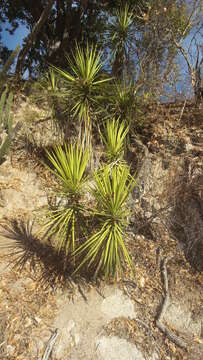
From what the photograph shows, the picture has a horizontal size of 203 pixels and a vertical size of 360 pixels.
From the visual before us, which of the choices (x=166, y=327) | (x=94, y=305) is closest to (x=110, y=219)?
(x=94, y=305)

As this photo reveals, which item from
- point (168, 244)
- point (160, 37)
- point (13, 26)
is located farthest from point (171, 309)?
point (13, 26)

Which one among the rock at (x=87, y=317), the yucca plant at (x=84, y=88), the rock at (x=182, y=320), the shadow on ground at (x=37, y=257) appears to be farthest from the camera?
the yucca plant at (x=84, y=88)

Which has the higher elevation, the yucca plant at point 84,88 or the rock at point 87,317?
the yucca plant at point 84,88

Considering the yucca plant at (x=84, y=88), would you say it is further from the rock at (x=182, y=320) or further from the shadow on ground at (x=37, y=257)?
the rock at (x=182, y=320)

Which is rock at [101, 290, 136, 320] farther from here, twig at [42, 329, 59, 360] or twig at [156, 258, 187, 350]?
twig at [42, 329, 59, 360]

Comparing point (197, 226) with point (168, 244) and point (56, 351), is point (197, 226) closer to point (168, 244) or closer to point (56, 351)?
point (168, 244)

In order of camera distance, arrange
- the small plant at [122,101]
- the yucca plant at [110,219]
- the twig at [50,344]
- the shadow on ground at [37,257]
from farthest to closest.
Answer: the small plant at [122,101], the shadow on ground at [37,257], the yucca plant at [110,219], the twig at [50,344]

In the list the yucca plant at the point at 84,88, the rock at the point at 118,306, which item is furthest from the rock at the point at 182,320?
the yucca plant at the point at 84,88

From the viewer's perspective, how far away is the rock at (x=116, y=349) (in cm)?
185

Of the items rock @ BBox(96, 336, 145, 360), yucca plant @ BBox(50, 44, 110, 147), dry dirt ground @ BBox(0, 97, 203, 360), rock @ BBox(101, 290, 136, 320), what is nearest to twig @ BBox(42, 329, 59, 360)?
dry dirt ground @ BBox(0, 97, 203, 360)

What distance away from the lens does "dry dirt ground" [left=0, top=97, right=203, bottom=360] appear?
73.5 inches

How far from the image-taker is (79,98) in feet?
10.5

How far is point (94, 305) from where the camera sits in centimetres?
222

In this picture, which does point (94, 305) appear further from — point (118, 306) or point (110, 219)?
point (110, 219)
